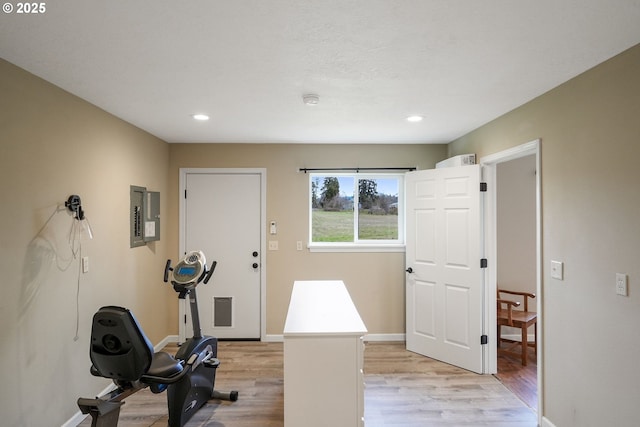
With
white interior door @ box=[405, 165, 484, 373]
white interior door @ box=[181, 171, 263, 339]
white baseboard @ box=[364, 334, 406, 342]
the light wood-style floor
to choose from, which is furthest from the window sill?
the light wood-style floor

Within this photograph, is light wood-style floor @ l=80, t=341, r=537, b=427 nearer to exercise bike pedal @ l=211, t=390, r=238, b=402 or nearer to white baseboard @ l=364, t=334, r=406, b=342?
exercise bike pedal @ l=211, t=390, r=238, b=402

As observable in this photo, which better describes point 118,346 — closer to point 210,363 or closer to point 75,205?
point 210,363

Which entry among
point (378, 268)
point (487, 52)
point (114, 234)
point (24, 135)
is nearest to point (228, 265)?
point (114, 234)

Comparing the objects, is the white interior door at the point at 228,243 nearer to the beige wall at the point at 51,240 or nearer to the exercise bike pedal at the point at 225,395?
the beige wall at the point at 51,240

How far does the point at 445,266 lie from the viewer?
11.2ft

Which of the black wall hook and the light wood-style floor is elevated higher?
the black wall hook

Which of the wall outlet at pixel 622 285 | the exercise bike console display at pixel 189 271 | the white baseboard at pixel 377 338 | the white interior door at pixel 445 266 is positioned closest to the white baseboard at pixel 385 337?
the white baseboard at pixel 377 338

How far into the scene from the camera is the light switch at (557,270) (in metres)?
2.17

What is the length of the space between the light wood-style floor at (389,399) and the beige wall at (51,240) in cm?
57

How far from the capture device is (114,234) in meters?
2.85

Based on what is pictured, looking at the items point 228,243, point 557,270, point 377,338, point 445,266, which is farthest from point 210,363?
point 557,270

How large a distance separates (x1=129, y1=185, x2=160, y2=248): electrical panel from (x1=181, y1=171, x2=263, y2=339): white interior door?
1.24 feet

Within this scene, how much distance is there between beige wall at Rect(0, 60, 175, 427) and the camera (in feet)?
6.05

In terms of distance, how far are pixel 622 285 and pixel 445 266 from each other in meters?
1.71
